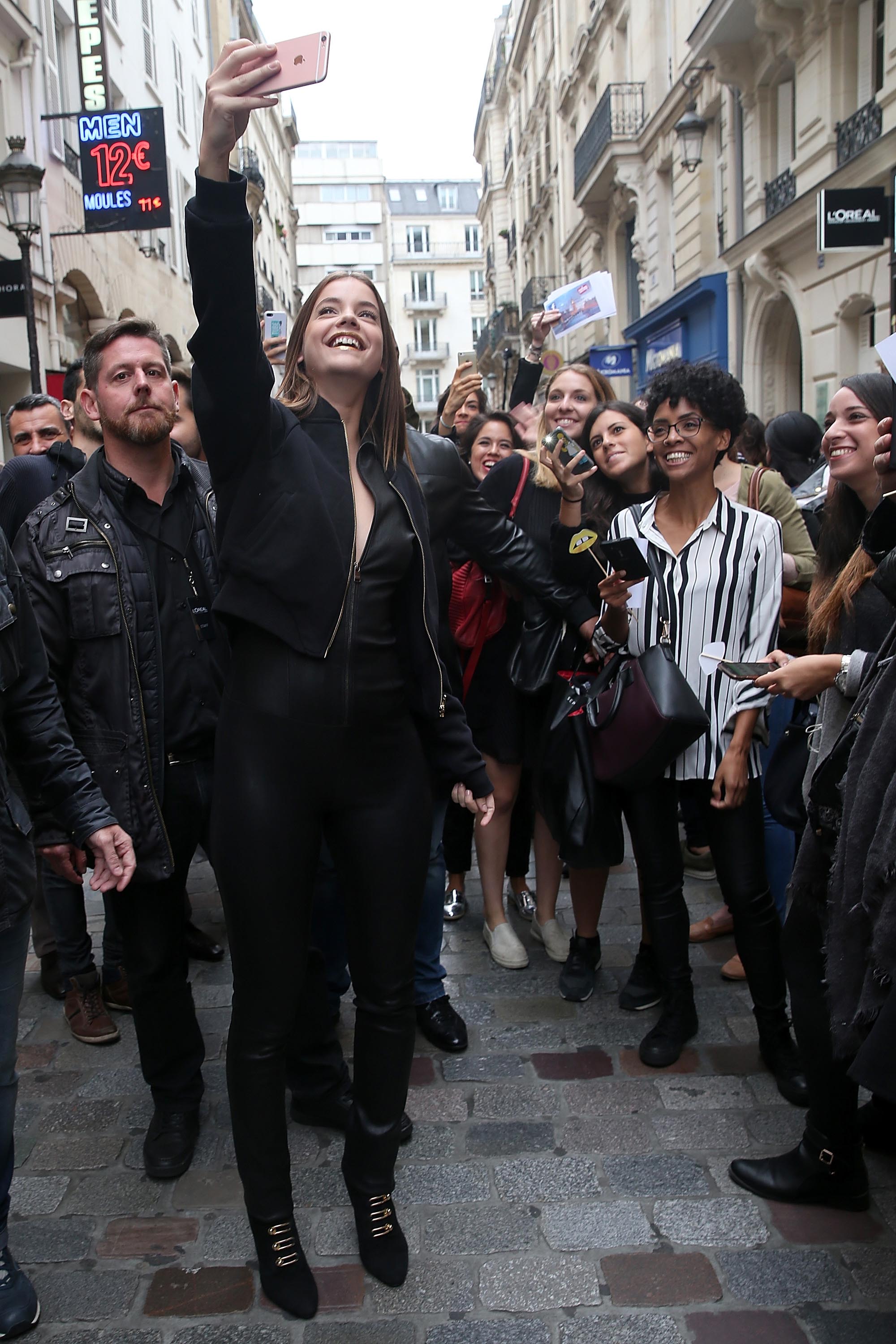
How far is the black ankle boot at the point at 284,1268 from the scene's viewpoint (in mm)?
2338

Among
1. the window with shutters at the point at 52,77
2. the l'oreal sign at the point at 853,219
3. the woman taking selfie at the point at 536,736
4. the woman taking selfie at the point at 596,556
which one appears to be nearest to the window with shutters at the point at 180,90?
the window with shutters at the point at 52,77

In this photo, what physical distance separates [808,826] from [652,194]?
20342 mm

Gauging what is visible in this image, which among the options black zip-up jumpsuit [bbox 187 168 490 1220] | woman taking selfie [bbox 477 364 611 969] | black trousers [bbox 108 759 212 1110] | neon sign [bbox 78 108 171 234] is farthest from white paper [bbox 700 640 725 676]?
neon sign [bbox 78 108 171 234]

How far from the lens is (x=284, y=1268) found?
2389mm

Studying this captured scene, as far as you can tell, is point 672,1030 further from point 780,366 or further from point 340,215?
point 340,215

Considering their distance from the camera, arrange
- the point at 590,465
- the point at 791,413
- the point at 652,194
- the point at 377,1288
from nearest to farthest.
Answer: the point at 377,1288
the point at 590,465
the point at 791,413
the point at 652,194

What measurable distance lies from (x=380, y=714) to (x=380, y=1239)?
121 cm

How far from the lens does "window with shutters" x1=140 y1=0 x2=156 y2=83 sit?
21.2 meters

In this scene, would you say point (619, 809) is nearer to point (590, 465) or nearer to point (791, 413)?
point (590, 465)

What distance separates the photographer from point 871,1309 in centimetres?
228

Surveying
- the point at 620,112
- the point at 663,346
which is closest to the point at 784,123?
the point at 663,346

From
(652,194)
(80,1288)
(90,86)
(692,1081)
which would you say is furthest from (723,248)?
(80,1288)

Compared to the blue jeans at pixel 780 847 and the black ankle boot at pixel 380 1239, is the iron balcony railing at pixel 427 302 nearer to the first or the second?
the blue jeans at pixel 780 847

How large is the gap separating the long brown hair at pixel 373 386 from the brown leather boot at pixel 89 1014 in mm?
2271
